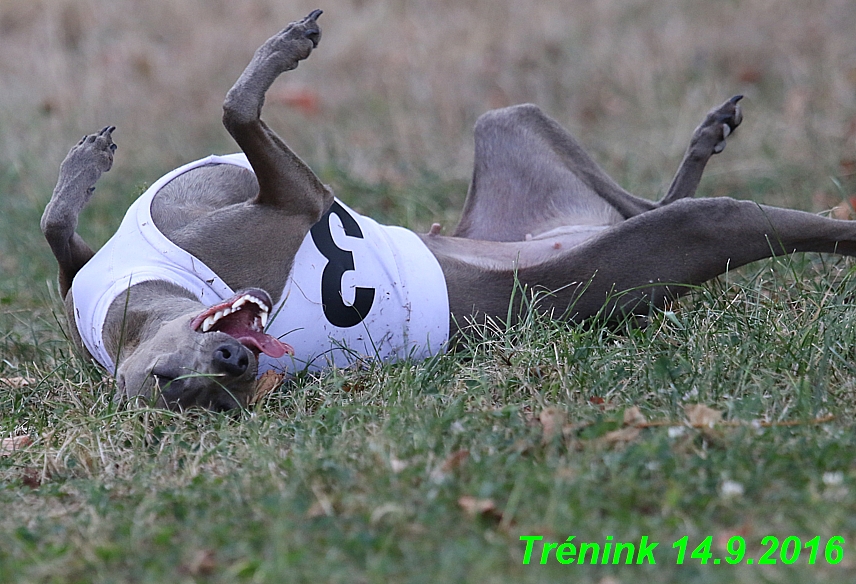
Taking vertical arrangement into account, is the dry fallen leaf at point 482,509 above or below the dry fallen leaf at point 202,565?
below

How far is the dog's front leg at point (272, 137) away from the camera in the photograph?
3529mm

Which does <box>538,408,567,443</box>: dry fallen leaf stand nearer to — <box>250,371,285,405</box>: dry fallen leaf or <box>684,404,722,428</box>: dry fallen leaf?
<box>684,404,722,428</box>: dry fallen leaf

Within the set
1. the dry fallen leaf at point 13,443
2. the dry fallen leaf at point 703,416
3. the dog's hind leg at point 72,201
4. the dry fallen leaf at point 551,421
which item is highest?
the dog's hind leg at point 72,201

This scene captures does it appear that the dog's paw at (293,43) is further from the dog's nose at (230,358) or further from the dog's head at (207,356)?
the dog's nose at (230,358)

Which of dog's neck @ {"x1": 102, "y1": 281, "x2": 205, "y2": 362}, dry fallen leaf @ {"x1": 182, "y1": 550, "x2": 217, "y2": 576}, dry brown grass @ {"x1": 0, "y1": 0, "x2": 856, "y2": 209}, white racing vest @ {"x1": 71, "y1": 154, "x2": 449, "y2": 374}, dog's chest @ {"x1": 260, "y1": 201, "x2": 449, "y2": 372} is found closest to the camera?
dry fallen leaf @ {"x1": 182, "y1": 550, "x2": 217, "y2": 576}

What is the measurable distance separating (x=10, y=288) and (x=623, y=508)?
3.67m

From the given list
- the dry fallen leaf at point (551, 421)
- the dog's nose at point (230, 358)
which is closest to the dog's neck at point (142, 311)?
the dog's nose at point (230, 358)

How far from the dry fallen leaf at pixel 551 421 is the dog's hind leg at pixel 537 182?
1.64m

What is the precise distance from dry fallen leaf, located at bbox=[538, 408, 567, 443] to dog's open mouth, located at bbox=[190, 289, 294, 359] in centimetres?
82

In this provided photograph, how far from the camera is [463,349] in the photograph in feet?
12.2

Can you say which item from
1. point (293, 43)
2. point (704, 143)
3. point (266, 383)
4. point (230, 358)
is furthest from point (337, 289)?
point (704, 143)

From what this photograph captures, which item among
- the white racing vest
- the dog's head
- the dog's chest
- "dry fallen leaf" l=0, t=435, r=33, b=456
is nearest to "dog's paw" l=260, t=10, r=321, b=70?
the white racing vest

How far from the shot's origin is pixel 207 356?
9.78 ft

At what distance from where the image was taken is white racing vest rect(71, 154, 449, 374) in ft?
11.3
